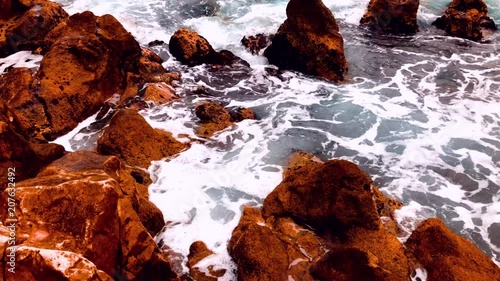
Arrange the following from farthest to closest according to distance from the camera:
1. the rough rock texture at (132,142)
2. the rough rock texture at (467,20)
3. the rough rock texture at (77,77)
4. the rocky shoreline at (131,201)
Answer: the rough rock texture at (467,20) → the rough rock texture at (77,77) → the rough rock texture at (132,142) → the rocky shoreline at (131,201)

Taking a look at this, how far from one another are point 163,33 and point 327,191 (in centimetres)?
1127

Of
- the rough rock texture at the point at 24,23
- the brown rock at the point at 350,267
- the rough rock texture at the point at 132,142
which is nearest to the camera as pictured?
the brown rock at the point at 350,267

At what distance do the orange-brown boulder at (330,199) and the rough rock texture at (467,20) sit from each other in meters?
12.1

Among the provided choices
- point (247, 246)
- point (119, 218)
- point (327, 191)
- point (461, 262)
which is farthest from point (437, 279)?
point (119, 218)

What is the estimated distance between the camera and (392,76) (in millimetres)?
12234

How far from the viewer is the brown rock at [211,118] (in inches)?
355

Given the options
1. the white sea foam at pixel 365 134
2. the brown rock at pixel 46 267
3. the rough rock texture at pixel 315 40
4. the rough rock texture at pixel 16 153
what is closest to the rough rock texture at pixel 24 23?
the white sea foam at pixel 365 134

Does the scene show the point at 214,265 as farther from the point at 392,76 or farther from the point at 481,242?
the point at 392,76

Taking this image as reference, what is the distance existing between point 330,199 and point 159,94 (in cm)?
600

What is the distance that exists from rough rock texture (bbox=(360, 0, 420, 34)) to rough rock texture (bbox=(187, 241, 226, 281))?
13.1 m

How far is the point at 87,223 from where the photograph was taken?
4.02m

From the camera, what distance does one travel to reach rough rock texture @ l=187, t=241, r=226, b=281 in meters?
5.37

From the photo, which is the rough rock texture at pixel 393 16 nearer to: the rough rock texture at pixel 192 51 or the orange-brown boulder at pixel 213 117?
the rough rock texture at pixel 192 51

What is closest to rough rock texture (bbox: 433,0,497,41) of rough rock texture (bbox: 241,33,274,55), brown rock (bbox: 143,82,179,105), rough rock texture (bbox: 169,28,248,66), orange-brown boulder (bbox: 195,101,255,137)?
rough rock texture (bbox: 241,33,274,55)
